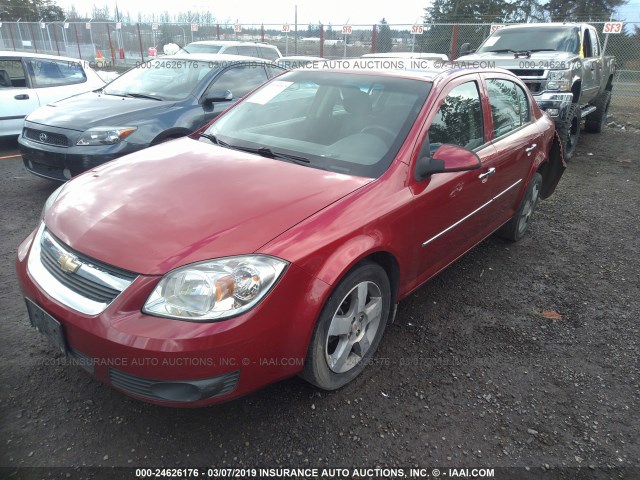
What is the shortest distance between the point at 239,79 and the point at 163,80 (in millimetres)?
966

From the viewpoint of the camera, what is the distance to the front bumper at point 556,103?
678 cm

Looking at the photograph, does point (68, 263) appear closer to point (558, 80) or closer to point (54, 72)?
point (54, 72)

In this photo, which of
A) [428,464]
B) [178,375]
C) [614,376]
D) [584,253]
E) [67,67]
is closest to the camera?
[178,375]

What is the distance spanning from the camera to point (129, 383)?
75.7 inches

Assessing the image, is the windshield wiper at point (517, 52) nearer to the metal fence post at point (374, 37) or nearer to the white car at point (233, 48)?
the white car at point (233, 48)

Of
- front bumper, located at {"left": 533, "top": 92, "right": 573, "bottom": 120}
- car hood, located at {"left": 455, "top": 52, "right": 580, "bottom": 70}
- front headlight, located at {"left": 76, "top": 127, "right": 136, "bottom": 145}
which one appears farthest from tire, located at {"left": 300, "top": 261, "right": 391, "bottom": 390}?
car hood, located at {"left": 455, "top": 52, "right": 580, "bottom": 70}

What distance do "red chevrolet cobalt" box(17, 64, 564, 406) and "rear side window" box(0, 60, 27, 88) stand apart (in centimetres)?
560

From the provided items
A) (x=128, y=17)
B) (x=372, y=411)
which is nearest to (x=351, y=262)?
(x=372, y=411)

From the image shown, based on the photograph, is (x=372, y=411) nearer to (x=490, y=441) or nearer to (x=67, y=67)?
(x=490, y=441)

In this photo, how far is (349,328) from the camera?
2.44 m

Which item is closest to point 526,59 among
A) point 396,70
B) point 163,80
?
point 396,70

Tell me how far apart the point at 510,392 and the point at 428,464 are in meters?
0.76

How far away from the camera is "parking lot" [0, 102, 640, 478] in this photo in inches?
84.4

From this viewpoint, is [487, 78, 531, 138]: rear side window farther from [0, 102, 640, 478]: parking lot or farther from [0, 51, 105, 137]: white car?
→ [0, 51, 105, 137]: white car
